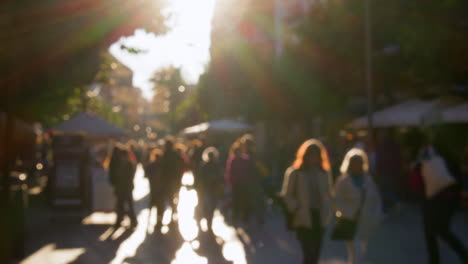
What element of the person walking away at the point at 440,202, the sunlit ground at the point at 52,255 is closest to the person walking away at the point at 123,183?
the sunlit ground at the point at 52,255

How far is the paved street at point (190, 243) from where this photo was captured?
415 inches

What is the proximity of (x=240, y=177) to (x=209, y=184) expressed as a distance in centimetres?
59

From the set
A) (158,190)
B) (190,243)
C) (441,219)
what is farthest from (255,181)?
(441,219)

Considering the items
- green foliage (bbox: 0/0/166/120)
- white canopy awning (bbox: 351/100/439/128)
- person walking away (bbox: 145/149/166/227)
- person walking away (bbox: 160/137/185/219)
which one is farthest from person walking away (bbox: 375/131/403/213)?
green foliage (bbox: 0/0/166/120)

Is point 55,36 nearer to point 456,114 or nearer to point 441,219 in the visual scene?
point 441,219

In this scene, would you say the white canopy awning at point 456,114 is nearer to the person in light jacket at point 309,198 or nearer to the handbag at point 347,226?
the handbag at point 347,226

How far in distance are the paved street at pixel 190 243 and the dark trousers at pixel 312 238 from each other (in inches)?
81.2

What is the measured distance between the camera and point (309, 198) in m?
8.11

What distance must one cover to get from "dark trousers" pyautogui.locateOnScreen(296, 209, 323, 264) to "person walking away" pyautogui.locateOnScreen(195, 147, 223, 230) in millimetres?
5651

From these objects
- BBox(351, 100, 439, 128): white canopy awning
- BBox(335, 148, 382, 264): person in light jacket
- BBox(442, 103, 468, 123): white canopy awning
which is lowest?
BBox(335, 148, 382, 264): person in light jacket

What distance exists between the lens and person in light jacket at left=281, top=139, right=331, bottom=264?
809 cm

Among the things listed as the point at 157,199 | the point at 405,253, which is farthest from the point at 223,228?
the point at 405,253

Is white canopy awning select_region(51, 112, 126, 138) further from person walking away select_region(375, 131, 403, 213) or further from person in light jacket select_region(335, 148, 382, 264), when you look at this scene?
person in light jacket select_region(335, 148, 382, 264)

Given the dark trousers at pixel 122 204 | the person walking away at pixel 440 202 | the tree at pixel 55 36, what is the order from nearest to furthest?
the person walking away at pixel 440 202, the tree at pixel 55 36, the dark trousers at pixel 122 204
